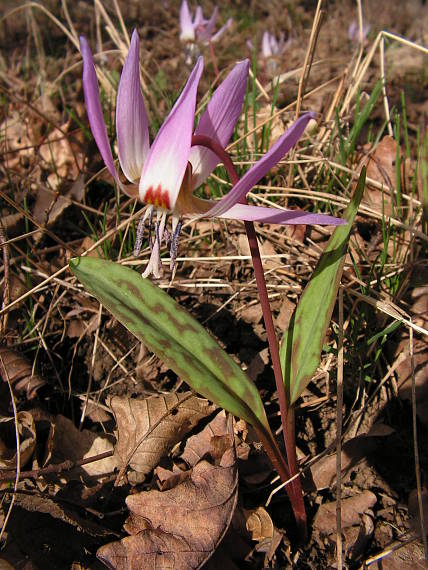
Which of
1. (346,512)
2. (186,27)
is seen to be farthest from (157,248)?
(186,27)

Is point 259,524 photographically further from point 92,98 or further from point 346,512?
point 92,98

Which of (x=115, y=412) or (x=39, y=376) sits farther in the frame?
(x=39, y=376)

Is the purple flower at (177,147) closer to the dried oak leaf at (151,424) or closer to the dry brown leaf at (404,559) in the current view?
the dried oak leaf at (151,424)

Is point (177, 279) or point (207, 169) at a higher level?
point (207, 169)

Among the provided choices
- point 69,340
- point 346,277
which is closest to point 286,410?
point 346,277

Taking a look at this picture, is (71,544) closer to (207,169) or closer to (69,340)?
(69,340)

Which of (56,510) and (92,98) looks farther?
(56,510)
